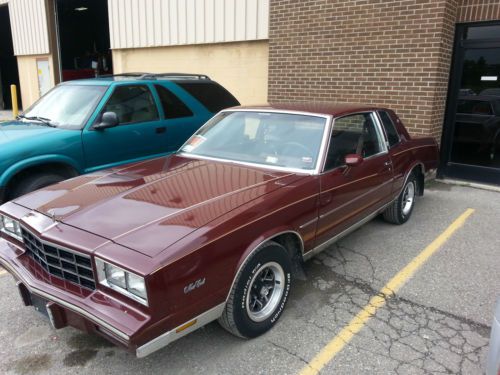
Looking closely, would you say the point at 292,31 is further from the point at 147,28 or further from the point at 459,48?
the point at 147,28

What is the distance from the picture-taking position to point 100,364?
279 cm

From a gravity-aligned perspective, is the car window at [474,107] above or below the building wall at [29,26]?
→ below

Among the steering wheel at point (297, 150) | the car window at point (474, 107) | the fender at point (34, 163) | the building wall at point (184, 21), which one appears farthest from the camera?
the building wall at point (184, 21)

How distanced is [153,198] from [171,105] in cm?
344

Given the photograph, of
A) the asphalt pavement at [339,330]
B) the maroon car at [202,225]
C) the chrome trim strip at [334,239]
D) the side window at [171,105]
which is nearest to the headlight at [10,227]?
the maroon car at [202,225]

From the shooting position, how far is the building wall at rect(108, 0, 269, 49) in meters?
9.07

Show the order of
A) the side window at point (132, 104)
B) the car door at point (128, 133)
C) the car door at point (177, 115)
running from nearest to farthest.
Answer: the car door at point (128, 133) < the side window at point (132, 104) < the car door at point (177, 115)

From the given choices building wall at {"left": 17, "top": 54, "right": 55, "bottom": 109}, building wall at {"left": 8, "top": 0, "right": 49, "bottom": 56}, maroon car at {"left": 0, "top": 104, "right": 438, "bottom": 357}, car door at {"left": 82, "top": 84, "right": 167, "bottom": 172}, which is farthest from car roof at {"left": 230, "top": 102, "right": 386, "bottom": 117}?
building wall at {"left": 17, "top": 54, "right": 55, "bottom": 109}

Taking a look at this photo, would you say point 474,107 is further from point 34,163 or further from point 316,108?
point 34,163

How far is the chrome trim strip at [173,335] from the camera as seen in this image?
7.32ft

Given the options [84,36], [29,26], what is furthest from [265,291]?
[84,36]

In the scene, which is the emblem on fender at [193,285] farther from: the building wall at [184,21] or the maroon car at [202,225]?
the building wall at [184,21]

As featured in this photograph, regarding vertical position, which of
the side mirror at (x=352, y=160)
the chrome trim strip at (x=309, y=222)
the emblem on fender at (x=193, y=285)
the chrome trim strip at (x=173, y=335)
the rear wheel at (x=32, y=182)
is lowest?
the chrome trim strip at (x=173, y=335)

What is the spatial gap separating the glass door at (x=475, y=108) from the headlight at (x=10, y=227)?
6918 millimetres
